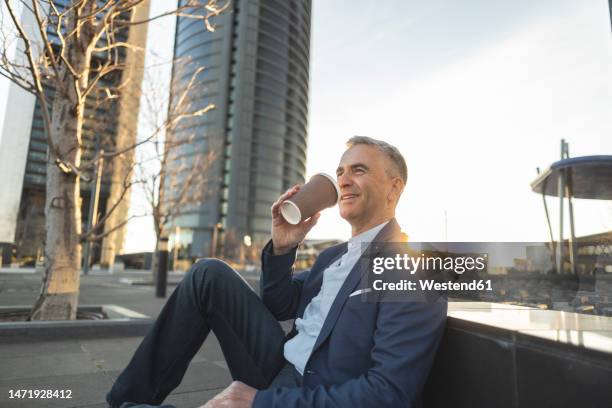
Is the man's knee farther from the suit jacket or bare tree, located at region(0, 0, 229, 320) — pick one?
bare tree, located at region(0, 0, 229, 320)

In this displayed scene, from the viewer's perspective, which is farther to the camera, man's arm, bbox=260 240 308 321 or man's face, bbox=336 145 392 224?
man's arm, bbox=260 240 308 321

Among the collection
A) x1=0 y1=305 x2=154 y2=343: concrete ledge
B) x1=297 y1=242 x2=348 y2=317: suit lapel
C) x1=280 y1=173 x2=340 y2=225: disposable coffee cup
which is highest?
x1=280 y1=173 x2=340 y2=225: disposable coffee cup

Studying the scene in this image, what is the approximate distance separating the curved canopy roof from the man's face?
563 cm

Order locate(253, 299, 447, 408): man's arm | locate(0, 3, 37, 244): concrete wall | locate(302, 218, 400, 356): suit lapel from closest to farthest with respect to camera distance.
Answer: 1. locate(253, 299, 447, 408): man's arm
2. locate(302, 218, 400, 356): suit lapel
3. locate(0, 3, 37, 244): concrete wall

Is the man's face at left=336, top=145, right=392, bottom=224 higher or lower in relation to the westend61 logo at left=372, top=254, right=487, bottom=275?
higher

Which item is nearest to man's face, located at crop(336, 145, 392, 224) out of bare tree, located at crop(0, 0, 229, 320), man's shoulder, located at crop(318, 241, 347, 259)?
man's shoulder, located at crop(318, 241, 347, 259)

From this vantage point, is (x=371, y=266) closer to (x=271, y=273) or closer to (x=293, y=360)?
(x=293, y=360)

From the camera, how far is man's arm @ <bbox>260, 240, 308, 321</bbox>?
7.27ft

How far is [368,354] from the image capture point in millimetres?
1494

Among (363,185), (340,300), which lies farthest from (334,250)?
(340,300)

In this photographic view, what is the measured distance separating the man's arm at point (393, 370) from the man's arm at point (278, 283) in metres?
0.88

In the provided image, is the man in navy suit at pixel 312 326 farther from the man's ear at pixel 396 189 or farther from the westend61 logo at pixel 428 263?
the westend61 logo at pixel 428 263

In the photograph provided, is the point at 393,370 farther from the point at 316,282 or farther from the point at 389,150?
the point at 389,150

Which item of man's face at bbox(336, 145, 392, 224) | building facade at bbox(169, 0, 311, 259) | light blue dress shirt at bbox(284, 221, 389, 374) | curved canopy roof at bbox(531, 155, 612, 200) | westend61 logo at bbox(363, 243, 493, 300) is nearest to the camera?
westend61 logo at bbox(363, 243, 493, 300)
